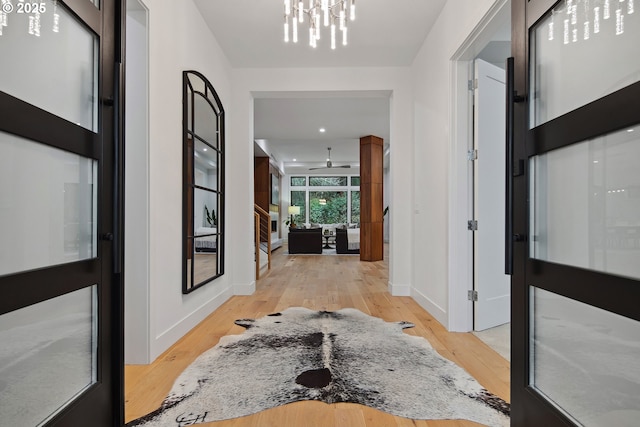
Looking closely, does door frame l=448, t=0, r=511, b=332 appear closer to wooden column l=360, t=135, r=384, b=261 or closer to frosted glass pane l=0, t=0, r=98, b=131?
frosted glass pane l=0, t=0, r=98, b=131

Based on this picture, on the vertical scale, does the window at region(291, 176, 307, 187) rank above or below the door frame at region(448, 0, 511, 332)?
above

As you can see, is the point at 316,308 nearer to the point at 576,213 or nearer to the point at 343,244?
the point at 576,213

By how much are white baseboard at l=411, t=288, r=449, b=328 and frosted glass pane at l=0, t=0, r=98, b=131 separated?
280 centimetres

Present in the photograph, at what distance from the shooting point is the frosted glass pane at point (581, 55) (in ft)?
3.52

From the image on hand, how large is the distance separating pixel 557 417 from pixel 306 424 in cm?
94

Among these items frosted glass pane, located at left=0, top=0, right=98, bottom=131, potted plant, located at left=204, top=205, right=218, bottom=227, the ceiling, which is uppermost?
the ceiling

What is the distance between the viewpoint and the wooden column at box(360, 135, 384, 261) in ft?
25.3

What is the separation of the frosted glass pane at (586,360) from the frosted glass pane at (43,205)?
1752 millimetres

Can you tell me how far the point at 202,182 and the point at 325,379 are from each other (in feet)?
6.96

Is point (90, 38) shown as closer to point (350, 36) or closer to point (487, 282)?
point (350, 36)

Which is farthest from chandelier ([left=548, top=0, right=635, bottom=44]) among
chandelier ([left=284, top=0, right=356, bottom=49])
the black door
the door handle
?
the black door

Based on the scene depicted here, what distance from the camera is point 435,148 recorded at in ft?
11.2

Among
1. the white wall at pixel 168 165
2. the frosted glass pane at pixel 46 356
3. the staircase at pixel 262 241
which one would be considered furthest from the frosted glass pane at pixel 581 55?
the staircase at pixel 262 241

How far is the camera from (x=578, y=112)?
1.21m
